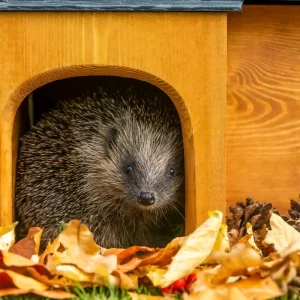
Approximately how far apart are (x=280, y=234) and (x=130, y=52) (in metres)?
1.22

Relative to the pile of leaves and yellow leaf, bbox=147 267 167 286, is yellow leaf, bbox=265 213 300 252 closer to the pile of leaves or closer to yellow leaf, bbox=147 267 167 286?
the pile of leaves

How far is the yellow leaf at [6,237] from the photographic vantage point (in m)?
3.63

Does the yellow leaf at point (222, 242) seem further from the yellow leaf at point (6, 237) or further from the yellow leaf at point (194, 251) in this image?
the yellow leaf at point (6, 237)

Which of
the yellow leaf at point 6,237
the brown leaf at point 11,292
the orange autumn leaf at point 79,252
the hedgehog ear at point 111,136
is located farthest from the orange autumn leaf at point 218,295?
the hedgehog ear at point 111,136

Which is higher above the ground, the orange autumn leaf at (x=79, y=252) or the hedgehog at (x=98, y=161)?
the hedgehog at (x=98, y=161)

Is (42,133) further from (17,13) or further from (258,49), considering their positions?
(258,49)

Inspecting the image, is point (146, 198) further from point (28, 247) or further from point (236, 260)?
point (236, 260)

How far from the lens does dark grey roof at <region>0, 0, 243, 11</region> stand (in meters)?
3.75

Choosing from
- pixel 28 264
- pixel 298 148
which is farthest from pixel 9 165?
pixel 298 148

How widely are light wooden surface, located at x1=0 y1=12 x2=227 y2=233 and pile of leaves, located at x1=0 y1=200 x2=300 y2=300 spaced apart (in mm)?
712

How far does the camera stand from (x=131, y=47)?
3.84 metres

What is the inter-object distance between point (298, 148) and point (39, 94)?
2018 mm

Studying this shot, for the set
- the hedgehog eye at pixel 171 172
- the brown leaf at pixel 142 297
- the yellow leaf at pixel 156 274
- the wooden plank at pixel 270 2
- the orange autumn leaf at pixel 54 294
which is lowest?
the brown leaf at pixel 142 297

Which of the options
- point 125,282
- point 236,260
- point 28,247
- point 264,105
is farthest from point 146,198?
point 236,260
